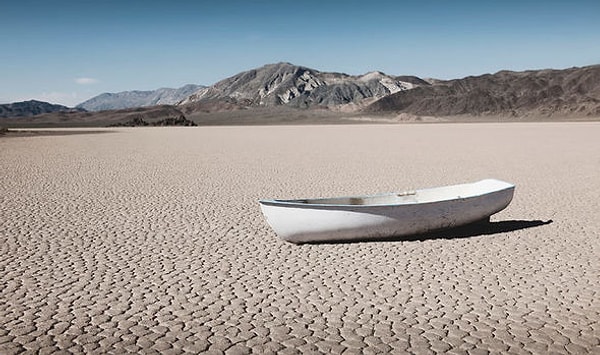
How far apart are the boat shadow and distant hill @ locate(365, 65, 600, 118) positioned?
102 m

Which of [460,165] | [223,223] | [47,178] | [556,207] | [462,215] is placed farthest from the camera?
[460,165]

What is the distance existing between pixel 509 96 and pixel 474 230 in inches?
4814

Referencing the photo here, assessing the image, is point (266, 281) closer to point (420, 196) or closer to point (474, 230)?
point (420, 196)

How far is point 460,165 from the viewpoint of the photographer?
21.2m

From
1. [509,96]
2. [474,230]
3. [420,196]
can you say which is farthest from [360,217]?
[509,96]

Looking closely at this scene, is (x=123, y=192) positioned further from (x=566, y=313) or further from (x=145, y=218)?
(x=566, y=313)

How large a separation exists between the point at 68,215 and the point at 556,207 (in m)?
9.19

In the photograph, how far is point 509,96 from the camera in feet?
406

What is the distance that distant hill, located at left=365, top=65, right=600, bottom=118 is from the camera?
365 ft

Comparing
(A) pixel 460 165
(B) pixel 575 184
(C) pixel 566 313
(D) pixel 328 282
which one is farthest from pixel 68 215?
(A) pixel 460 165

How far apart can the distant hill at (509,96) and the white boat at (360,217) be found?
10335 cm

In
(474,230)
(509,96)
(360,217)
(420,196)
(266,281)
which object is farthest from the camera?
(509,96)

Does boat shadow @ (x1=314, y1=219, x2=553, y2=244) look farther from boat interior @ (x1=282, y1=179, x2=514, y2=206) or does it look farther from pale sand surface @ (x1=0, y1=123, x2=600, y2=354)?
boat interior @ (x1=282, y1=179, x2=514, y2=206)

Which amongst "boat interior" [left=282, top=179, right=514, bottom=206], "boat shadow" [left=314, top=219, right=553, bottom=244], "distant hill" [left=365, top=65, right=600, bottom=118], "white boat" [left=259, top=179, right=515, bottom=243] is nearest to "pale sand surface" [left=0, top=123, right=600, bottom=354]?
"boat shadow" [left=314, top=219, right=553, bottom=244]
